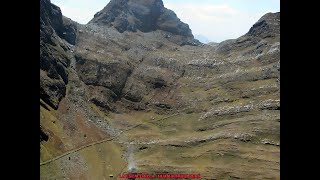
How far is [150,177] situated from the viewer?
622 feet
